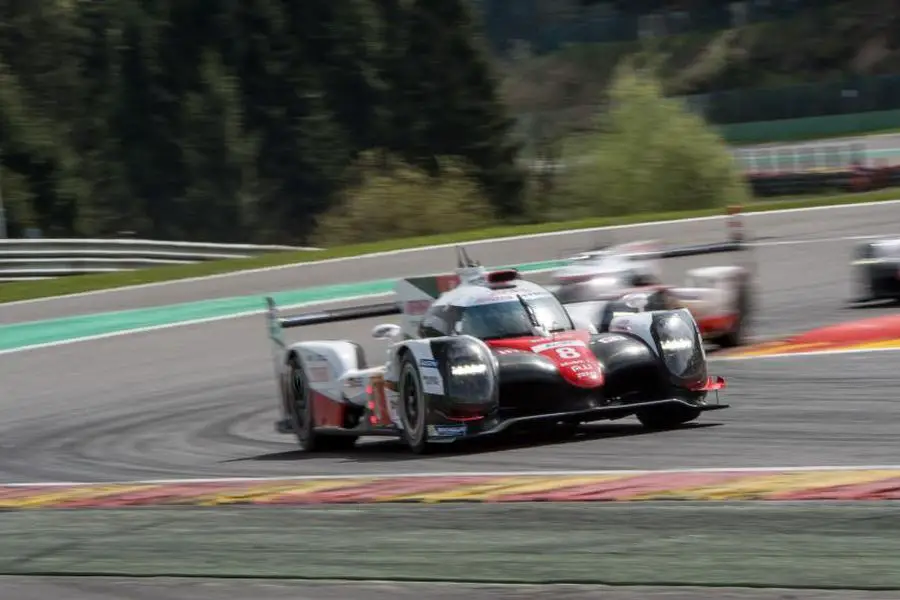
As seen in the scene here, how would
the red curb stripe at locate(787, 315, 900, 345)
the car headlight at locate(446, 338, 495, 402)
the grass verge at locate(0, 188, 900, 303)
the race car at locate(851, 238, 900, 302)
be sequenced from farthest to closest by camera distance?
1. the grass verge at locate(0, 188, 900, 303)
2. the race car at locate(851, 238, 900, 302)
3. the red curb stripe at locate(787, 315, 900, 345)
4. the car headlight at locate(446, 338, 495, 402)

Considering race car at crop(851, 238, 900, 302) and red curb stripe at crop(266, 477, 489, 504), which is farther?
race car at crop(851, 238, 900, 302)

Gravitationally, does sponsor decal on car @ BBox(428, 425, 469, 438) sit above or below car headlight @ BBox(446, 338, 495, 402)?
below

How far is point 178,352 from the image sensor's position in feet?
53.3

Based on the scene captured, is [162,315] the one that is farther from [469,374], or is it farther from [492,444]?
[469,374]

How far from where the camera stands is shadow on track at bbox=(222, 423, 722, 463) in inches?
355

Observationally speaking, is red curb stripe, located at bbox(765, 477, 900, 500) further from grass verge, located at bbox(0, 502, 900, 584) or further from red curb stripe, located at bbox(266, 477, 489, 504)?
red curb stripe, located at bbox(266, 477, 489, 504)

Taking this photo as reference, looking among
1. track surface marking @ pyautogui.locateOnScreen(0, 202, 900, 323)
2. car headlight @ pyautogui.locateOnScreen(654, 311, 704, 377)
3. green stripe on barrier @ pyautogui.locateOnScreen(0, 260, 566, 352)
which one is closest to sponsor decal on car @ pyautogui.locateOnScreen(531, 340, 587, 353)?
car headlight @ pyautogui.locateOnScreen(654, 311, 704, 377)

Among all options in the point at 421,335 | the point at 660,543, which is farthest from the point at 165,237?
the point at 660,543

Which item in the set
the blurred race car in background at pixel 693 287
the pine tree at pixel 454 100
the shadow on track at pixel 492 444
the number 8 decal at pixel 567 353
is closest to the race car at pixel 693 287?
the blurred race car in background at pixel 693 287

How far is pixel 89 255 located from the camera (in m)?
24.0

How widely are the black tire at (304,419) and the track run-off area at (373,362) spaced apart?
0.25m

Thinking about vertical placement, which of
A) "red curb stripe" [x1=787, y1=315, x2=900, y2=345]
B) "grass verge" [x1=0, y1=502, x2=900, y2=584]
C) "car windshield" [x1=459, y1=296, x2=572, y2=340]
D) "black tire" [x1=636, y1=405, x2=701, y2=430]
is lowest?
"red curb stripe" [x1=787, y1=315, x2=900, y2=345]

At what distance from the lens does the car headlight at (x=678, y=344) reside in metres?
8.88

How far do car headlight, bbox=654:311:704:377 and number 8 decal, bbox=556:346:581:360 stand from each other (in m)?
0.49
